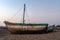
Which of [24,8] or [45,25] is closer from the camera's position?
[45,25]

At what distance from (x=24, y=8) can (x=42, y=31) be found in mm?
6978

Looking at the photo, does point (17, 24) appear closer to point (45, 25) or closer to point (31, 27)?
point (31, 27)

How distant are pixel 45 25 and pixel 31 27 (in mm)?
3327

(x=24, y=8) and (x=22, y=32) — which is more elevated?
(x=24, y=8)

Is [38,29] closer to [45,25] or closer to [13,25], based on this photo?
[45,25]

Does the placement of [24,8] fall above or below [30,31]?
above

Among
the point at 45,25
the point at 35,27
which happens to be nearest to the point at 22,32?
the point at 35,27

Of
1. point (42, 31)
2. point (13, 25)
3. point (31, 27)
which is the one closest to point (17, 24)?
point (13, 25)

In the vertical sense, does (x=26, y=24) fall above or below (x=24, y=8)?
below

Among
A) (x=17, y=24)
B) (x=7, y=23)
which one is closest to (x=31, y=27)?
(x=17, y=24)

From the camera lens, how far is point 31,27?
30.6 meters

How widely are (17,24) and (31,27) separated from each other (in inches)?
114

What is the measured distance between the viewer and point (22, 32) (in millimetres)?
30750

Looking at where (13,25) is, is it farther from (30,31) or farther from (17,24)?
(30,31)
